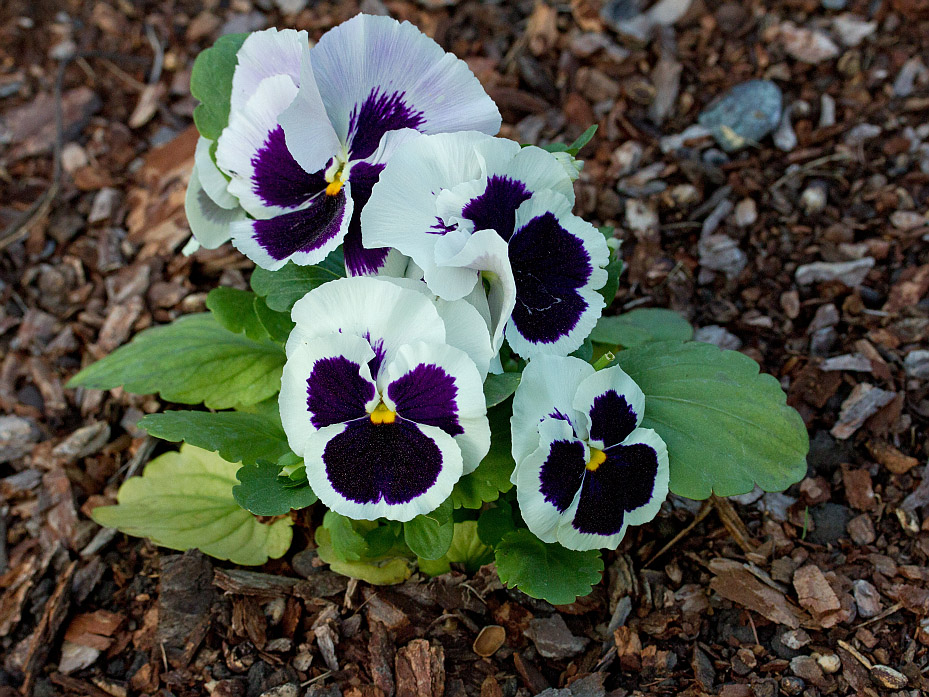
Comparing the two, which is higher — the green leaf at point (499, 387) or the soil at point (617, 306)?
the green leaf at point (499, 387)

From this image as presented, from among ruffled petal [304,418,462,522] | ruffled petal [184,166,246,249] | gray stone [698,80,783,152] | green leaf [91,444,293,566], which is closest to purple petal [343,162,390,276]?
ruffled petal [304,418,462,522]

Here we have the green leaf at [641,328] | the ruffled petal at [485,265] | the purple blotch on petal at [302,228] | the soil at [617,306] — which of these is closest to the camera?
the ruffled petal at [485,265]

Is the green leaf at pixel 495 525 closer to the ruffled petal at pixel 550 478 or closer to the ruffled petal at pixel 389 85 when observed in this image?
the ruffled petal at pixel 550 478

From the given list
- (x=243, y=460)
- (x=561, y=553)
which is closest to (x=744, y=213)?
(x=561, y=553)

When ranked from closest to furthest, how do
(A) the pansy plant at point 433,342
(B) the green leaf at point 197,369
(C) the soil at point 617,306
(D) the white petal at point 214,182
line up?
(A) the pansy plant at point 433,342 < (D) the white petal at point 214,182 < (C) the soil at point 617,306 < (B) the green leaf at point 197,369

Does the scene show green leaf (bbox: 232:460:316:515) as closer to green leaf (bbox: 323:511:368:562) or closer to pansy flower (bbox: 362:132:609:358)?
green leaf (bbox: 323:511:368:562)

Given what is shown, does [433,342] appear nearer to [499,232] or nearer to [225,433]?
[499,232]

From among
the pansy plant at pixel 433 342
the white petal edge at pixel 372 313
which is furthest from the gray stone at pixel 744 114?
the white petal edge at pixel 372 313

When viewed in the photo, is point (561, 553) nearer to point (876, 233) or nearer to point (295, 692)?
point (295, 692)
